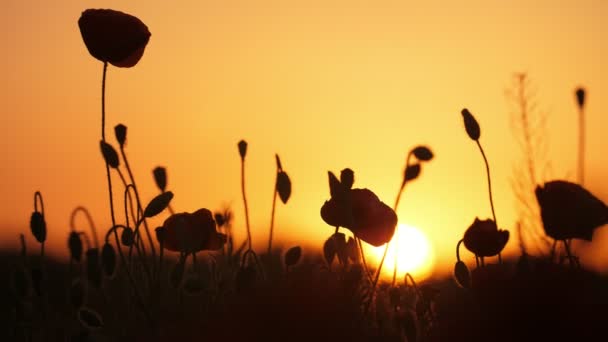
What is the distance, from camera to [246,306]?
7.85 feet

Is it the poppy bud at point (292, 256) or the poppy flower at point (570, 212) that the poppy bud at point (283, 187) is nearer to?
the poppy bud at point (292, 256)

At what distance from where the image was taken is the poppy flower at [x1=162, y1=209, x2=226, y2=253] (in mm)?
3053

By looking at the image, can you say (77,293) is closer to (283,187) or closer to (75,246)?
(75,246)

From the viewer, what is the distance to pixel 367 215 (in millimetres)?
2838

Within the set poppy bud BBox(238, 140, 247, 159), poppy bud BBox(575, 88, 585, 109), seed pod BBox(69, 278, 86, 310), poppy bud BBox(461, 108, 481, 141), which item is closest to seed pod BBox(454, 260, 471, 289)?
poppy bud BBox(461, 108, 481, 141)

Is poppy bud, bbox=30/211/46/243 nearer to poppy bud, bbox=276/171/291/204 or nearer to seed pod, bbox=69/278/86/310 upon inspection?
seed pod, bbox=69/278/86/310

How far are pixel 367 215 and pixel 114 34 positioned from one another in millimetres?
1136

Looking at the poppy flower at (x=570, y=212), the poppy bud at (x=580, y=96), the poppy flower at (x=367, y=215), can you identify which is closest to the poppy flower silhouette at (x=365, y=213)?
the poppy flower at (x=367, y=215)

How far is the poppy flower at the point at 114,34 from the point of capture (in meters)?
3.43

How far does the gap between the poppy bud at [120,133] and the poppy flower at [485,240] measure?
3.88 feet

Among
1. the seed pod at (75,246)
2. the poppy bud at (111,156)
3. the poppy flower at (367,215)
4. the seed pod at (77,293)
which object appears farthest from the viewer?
the seed pod at (75,246)

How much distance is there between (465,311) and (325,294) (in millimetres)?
323

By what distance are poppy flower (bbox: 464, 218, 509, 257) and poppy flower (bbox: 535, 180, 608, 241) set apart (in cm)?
14

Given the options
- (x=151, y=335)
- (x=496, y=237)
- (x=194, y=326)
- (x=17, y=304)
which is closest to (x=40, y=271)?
(x=17, y=304)
